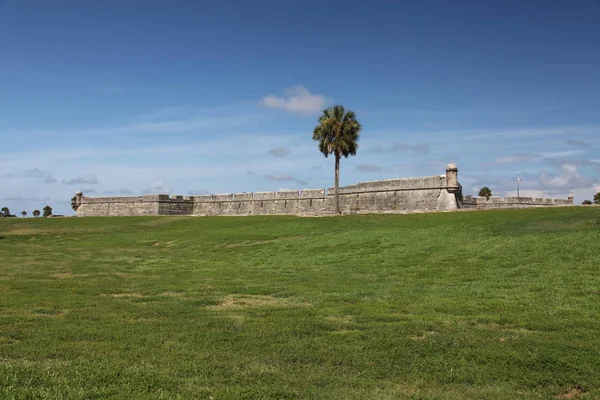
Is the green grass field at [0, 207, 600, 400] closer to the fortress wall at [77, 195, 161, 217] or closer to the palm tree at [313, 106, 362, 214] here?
the palm tree at [313, 106, 362, 214]

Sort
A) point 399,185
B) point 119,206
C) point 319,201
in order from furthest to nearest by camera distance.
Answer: point 119,206 → point 319,201 → point 399,185

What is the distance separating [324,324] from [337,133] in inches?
1349

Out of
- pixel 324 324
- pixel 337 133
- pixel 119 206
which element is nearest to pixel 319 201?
pixel 337 133

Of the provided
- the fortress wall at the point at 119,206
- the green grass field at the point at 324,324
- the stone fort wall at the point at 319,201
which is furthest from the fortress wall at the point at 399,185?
the fortress wall at the point at 119,206

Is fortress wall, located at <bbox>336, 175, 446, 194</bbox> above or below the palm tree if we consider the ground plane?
below

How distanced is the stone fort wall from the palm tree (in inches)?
126

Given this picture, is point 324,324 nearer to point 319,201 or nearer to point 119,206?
point 319,201

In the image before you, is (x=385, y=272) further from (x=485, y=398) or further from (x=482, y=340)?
(x=485, y=398)

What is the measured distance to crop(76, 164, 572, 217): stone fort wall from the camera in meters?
37.4

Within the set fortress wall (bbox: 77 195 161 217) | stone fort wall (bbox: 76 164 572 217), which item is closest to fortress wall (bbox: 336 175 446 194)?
stone fort wall (bbox: 76 164 572 217)

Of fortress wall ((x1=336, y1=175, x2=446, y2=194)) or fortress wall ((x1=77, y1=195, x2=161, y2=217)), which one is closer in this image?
fortress wall ((x1=336, y1=175, x2=446, y2=194))

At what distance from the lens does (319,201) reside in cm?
4850

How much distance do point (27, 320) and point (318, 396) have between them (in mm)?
5820

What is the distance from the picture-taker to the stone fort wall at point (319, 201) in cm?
3738
